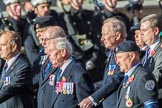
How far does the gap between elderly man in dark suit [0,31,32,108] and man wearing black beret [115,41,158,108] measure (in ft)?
5.10

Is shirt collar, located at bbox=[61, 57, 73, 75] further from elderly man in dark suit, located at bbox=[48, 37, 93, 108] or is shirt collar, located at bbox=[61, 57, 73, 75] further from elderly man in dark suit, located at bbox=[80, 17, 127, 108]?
elderly man in dark suit, located at bbox=[80, 17, 127, 108]

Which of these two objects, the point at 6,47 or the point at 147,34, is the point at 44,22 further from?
Result: the point at 147,34

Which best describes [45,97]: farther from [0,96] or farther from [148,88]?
[148,88]

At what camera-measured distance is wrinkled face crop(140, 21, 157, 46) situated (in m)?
8.21

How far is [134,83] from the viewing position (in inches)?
284

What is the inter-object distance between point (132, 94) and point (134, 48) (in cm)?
49

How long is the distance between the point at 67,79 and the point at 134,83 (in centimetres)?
102

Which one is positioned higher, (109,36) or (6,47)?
(6,47)

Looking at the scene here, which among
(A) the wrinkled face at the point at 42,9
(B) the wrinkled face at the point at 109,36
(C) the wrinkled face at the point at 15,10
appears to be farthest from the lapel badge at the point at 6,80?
(C) the wrinkled face at the point at 15,10

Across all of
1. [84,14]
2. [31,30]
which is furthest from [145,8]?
[31,30]

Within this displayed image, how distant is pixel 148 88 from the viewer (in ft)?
22.9

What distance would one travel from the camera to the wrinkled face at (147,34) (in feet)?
26.9

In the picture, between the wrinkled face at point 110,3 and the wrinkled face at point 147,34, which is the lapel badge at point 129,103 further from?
the wrinkled face at point 110,3

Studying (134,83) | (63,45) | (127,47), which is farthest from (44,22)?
(134,83)
